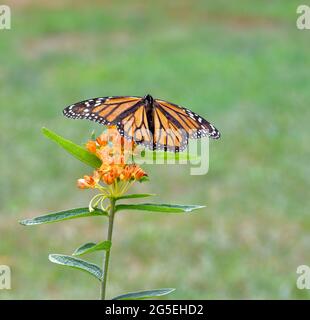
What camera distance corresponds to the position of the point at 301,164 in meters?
6.39

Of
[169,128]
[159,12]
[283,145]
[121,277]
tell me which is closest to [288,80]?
[283,145]

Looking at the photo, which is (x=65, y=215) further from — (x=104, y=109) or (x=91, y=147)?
(x=104, y=109)

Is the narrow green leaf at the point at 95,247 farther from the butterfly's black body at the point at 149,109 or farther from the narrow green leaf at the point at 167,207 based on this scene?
the butterfly's black body at the point at 149,109

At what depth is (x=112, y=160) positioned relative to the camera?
1165mm

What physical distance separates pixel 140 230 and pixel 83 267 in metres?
4.09

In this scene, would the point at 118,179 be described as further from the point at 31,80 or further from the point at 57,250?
the point at 31,80

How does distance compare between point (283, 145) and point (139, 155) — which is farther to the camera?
point (283, 145)

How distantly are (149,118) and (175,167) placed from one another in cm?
517

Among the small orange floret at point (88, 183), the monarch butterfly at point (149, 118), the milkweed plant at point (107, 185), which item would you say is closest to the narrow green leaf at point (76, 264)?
the milkweed plant at point (107, 185)

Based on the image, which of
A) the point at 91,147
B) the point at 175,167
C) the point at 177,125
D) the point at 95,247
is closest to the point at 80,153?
the point at 91,147

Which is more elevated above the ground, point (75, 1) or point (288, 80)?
point (75, 1)

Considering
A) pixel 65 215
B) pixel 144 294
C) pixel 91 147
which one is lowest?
pixel 144 294

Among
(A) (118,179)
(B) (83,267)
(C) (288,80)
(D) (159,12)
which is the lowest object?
(B) (83,267)

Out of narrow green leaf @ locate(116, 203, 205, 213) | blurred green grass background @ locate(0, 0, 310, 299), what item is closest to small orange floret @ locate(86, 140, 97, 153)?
narrow green leaf @ locate(116, 203, 205, 213)
